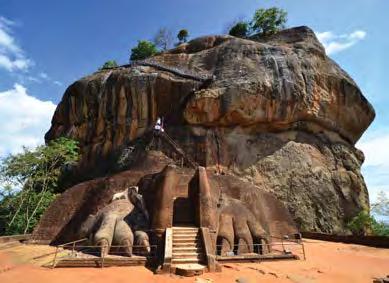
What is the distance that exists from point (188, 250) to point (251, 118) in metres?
18.0

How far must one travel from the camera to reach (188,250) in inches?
457

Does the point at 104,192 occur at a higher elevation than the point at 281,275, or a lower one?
higher

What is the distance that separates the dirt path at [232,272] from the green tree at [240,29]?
30.6 m

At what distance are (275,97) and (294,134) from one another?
3974 millimetres

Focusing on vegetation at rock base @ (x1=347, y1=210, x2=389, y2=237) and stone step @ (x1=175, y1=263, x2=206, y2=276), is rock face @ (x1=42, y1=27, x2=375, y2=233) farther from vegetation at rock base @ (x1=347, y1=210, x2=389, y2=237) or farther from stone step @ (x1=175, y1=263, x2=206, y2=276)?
stone step @ (x1=175, y1=263, x2=206, y2=276)

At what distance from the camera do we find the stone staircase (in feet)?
35.1

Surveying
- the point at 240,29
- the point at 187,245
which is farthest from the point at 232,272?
the point at 240,29

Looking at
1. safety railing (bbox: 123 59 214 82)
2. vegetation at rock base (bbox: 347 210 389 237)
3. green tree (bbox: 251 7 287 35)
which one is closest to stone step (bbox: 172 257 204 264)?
vegetation at rock base (bbox: 347 210 389 237)

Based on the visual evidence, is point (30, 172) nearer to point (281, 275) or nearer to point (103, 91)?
point (103, 91)

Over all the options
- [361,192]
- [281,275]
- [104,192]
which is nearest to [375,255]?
[281,275]

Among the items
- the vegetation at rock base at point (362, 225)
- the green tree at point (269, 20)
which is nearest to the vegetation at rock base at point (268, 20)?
the green tree at point (269, 20)

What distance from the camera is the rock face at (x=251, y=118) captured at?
2742cm

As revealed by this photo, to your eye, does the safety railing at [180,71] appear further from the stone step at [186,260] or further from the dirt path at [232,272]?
the stone step at [186,260]

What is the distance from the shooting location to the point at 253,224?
46.8 feet
